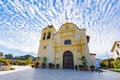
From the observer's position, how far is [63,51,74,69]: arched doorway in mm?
17244

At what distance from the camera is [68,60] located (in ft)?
57.7

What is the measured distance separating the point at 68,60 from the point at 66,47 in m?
2.23

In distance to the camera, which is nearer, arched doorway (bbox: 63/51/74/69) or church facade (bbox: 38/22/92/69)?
church facade (bbox: 38/22/92/69)

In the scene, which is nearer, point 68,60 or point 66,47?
point 68,60

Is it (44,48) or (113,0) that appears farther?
(44,48)

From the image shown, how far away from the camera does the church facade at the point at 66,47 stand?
16.6 m

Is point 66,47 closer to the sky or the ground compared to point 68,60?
closer to the sky

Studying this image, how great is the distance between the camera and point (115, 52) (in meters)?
26.2

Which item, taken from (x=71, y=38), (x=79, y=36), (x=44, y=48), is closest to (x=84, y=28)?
(x=79, y=36)

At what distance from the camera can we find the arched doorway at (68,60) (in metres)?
17.2

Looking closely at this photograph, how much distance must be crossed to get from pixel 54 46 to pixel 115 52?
16589 millimetres

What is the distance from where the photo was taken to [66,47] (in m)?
18.2

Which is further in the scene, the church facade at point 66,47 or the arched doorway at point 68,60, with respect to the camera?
the arched doorway at point 68,60

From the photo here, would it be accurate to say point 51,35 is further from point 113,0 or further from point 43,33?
point 113,0
